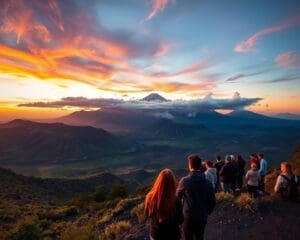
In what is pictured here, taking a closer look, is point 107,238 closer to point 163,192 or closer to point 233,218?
point 233,218

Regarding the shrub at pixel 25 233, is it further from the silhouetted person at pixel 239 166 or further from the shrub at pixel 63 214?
the shrub at pixel 63 214

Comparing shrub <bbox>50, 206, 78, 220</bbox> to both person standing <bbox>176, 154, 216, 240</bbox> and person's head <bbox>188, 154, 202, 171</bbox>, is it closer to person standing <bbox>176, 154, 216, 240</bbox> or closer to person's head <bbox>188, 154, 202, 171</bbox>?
person standing <bbox>176, 154, 216, 240</bbox>

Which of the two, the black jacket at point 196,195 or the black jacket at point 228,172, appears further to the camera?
the black jacket at point 228,172

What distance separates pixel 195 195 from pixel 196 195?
0.02m

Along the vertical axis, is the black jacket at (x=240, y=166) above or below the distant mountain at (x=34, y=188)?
above

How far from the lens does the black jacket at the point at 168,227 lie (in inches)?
172

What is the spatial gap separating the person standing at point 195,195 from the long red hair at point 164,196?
68 cm

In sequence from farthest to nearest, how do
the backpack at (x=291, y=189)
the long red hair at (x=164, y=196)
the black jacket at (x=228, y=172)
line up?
the black jacket at (x=228, y=172) < the backpack at (x=291, y=189) < the long red hair at (x=164, y=196)

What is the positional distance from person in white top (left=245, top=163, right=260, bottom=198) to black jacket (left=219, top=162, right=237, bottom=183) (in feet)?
3.40

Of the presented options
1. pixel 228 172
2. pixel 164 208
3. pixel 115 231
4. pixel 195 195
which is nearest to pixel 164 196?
pixel 164 208

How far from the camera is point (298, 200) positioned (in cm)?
1052

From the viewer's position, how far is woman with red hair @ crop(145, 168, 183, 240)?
4258 mm

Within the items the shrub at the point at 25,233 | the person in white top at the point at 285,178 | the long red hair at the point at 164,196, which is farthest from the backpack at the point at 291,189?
the shrub at the point at 25,233

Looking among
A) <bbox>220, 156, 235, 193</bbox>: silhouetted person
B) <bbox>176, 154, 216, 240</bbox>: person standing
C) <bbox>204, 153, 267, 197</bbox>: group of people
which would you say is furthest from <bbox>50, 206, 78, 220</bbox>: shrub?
<bbox>176, 154, 216, 240</bbox>: person standing
